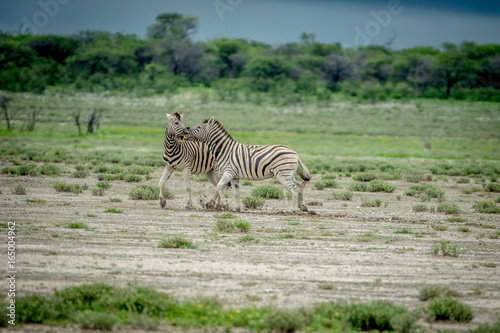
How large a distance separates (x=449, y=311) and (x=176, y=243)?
4.92m

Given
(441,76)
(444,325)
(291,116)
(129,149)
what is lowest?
(444,325)

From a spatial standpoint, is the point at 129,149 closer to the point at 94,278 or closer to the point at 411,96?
the point at 94,278

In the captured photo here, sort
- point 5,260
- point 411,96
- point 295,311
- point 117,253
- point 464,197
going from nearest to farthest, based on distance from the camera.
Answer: point 295,311, point 5,260, point 117,253, point 464,197, point 411,96

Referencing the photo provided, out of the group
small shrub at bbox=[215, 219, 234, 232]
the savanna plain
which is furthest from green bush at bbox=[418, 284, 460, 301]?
small shrub at bbox=[215, 219, 234, 232]

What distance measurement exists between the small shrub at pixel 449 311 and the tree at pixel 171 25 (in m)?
104

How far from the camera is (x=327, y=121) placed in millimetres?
54281

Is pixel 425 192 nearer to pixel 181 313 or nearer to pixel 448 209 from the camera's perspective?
pixel 448 209

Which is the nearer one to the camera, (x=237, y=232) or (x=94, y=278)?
(x=94, y=278)

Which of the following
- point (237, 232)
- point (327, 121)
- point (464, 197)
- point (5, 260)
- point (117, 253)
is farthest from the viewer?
point (327, 121)

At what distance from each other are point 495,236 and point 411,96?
63.3 m

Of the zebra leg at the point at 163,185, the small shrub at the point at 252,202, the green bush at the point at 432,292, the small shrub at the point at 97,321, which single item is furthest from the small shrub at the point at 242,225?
the small shrub at the point at 97,321

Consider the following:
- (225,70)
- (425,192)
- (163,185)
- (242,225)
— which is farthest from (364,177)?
(225,70)

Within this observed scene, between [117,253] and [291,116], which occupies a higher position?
[291,116]

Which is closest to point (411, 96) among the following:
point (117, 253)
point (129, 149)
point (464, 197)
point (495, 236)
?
point (129, 149)
